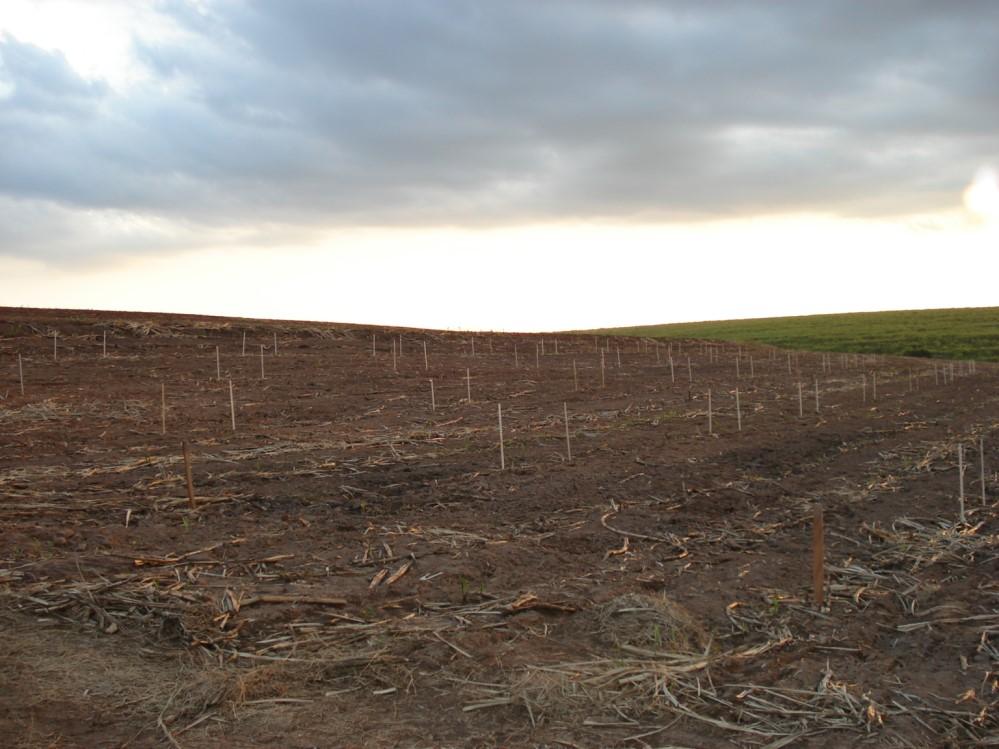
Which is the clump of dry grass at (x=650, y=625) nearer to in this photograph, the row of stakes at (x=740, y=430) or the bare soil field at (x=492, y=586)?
the bare soil field at (x=492, y=586)

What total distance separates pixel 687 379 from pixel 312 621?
941 inches

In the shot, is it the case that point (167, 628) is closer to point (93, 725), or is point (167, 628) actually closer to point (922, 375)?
point (93, 725)

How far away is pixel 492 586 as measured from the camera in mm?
7453

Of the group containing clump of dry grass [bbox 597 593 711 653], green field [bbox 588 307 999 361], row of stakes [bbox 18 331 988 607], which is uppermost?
green field [bbox 588 307 999 361]

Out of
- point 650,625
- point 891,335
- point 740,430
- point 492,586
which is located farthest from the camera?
point 891,335

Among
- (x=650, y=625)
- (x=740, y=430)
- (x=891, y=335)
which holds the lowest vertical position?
(x=650, y=625)

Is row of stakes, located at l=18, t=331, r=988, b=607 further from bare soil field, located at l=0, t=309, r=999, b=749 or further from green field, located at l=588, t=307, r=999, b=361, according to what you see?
green field, located at l=588, t=307, r=999, b=361

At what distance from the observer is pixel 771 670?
5.85 meters

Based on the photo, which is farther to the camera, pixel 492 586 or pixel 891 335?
pixel 891 335

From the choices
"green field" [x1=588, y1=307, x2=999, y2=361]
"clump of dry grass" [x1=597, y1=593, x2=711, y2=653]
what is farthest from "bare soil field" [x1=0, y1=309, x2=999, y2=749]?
"green field" [x1=588, y1=307, x2=999, y2=361]

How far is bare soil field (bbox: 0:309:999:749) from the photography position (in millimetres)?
5285

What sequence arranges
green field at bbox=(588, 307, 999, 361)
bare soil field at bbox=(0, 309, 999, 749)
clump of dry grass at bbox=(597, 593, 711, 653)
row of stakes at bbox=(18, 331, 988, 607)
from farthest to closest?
green field at bbox=(588, 307, 999, 361), row of stakes at bbox=(18, 331, 988, 607), clump of dry grass at bbox=(597, 593, 711, 653), bare soil field at bbox=(0, 309, 999, 749)

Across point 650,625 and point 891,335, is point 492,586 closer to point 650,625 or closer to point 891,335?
point 650,625

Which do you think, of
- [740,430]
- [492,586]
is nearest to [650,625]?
[492,586]
